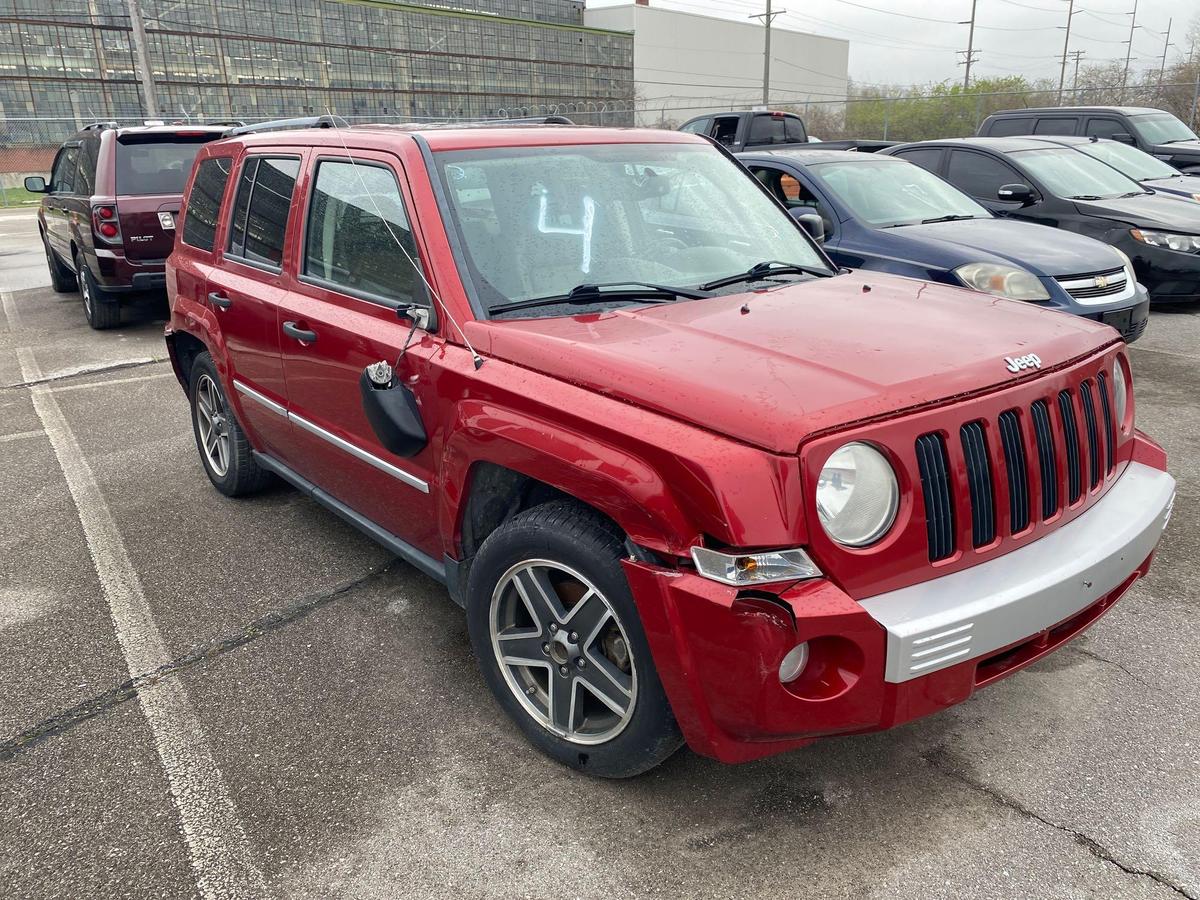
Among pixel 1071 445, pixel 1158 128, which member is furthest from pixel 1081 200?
pixel 1071 445

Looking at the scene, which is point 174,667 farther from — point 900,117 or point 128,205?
point 900,117

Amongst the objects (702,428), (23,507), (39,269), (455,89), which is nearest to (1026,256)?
(702,428)

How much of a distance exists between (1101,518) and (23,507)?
5.17 metres

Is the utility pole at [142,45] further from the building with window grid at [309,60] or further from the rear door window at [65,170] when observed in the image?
the building with window grid at [309,60]

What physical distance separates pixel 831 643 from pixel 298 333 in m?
2.44

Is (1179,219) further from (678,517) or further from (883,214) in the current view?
(678,517)

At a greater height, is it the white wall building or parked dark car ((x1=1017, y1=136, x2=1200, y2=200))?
the white wall building

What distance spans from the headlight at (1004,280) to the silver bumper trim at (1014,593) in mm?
3873

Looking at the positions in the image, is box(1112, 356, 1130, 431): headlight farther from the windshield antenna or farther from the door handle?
the door handle

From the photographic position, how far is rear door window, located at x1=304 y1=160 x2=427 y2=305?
317 cm

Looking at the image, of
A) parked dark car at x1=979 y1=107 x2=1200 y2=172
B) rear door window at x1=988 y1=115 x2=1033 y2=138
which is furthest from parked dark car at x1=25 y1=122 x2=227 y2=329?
rear door window at x1=988 y1=115 x2=1033 y2=138

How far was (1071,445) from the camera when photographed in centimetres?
262

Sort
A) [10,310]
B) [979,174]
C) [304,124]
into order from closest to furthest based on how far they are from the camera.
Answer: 1. [304,124]
2. [979,174]
3. [10,310]

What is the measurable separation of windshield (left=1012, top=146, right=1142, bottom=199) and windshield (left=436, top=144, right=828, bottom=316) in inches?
261
